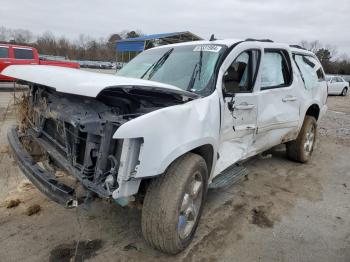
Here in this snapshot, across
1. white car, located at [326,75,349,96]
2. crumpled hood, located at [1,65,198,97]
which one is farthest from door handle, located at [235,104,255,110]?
white car, located at [326,75,349,96]

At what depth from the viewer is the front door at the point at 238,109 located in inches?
134

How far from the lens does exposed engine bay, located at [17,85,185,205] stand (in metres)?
2.37

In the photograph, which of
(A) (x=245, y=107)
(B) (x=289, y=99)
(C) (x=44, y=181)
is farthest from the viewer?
(B) (x=289, y=99)

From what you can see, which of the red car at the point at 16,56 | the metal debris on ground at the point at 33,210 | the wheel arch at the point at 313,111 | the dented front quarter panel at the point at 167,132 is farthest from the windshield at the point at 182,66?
the red car at the point at 16,56

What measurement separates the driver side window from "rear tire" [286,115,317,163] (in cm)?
207

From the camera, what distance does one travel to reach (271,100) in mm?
4234

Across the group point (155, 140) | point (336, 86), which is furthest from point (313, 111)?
point (336, 86)

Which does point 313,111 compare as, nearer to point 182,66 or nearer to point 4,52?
point 182,66

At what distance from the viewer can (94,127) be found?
7.99ft

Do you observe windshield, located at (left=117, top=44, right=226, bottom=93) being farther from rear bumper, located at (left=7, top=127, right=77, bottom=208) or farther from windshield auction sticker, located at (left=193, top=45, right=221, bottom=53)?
rear bumper, located at (left=7, top=127, right=77, bottom=208)

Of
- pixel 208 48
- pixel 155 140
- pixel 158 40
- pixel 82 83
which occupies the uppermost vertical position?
pixel 158 40

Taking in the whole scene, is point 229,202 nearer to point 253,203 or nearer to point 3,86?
point 253,203

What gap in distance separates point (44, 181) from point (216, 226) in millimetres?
1763

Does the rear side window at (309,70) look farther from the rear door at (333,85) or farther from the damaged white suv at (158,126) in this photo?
the rear door at (333,85)
